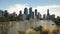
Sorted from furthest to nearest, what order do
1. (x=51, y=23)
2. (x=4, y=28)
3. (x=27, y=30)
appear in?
1. (x=51, y=23)
2. (x=27, y=30)
3. (x=4, y=28)

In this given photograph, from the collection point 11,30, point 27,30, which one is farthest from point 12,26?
point 27,30

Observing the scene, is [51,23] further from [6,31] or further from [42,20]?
[6,31]

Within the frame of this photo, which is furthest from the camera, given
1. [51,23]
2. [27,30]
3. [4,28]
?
[51,23]

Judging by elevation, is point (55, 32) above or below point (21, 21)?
below

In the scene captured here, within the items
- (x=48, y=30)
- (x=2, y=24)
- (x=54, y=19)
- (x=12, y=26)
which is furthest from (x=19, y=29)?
(x=54, y=19)

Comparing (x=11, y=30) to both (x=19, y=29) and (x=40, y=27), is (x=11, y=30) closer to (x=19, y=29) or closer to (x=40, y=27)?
(x=19, y=29)

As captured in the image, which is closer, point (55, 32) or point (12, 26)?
point (12, 26)
